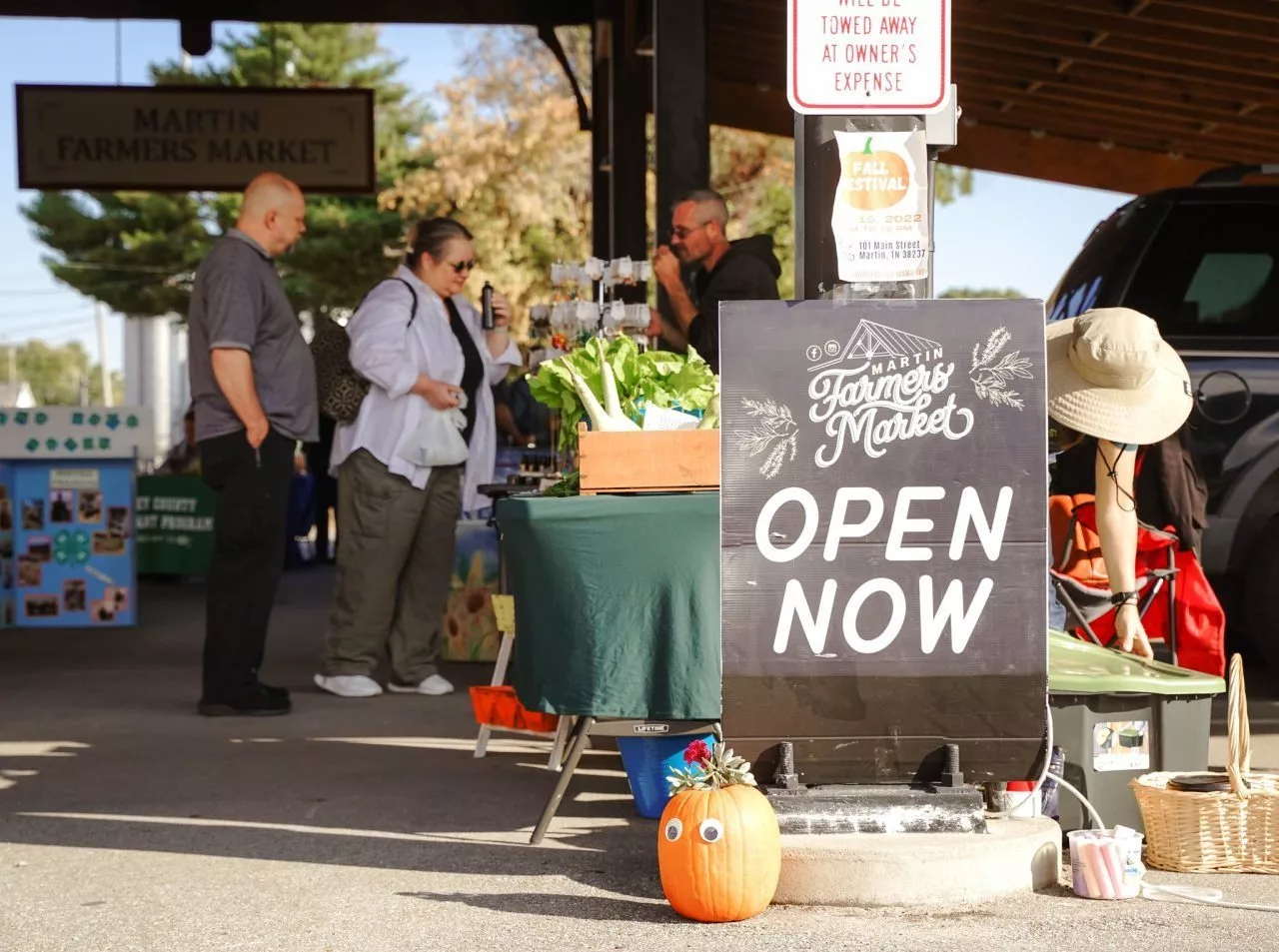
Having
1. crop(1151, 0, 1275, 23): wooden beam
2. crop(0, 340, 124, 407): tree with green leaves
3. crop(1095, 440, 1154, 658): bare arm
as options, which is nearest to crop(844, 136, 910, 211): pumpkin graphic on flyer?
crop(1095, 440, 1154, 658): bare arm

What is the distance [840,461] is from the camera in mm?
4445

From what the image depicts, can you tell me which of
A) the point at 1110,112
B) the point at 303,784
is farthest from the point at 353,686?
the point at 1110,112

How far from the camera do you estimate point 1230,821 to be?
4.65 metres

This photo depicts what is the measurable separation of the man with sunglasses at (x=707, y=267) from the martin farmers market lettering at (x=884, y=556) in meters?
2.73

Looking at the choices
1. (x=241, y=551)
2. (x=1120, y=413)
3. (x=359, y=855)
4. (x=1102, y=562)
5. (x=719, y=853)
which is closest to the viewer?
(x=719, y=853)

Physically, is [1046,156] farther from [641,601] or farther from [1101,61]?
[641,601]

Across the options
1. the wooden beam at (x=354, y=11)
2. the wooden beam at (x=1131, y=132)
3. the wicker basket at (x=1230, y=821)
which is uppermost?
the wooden beam at (x=354, y=11)

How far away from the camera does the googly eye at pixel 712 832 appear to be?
4188 mm

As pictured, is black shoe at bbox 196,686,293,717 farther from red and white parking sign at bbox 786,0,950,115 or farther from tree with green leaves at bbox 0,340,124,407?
tree with green leaves at bbox 0,340,124,407

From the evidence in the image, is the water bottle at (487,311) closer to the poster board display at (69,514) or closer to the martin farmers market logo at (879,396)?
the poster board display at (69,514)

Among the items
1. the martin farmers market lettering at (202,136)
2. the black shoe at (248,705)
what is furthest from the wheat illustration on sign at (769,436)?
the martin farmers market lettering at (202,136)

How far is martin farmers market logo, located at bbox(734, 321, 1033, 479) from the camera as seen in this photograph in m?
4.45

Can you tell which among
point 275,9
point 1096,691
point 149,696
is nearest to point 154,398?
point 275,9

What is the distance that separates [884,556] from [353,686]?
393cm
